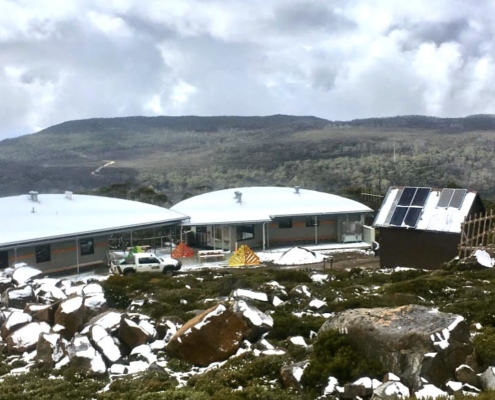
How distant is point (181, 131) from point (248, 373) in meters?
184

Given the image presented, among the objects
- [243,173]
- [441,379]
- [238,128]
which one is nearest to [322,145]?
[243,173]

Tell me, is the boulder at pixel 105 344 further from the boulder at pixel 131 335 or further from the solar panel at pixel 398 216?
the solar panel at pixel 398 216

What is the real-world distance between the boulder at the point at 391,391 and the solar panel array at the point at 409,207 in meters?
23.0


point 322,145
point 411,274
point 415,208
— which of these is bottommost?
point 411,274

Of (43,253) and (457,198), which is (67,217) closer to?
(43,253)

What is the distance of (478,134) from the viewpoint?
142 meters

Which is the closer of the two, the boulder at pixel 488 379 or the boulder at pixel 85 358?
the boulder at pixel 488 379

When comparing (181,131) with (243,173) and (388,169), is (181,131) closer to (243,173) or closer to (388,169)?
(243,173)

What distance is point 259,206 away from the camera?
142 ft

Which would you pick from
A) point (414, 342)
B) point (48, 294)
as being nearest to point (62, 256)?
point (48, 294)

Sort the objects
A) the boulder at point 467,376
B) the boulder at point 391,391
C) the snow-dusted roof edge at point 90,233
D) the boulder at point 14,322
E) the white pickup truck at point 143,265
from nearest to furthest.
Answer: the boulder at point 391,391
the boulder at point 467,376
the boulder at point 14,322
the snow-dusted roof edge at point 90,233
the white pickup truck at point 143,265

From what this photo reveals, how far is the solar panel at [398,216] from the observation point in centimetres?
3136

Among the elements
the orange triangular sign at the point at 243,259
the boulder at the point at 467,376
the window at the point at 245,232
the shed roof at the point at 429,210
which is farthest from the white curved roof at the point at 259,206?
the boulder at the point at 467,376

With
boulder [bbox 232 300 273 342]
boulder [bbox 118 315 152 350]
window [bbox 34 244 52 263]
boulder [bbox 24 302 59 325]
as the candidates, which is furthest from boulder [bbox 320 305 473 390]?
window [bbox 34 244 52 263]
